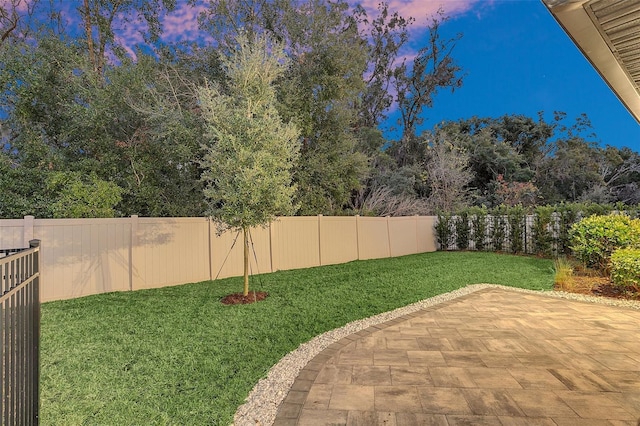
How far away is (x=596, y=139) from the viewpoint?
20688 mm

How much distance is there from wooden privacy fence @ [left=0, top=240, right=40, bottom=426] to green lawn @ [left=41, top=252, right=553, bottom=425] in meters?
0.97

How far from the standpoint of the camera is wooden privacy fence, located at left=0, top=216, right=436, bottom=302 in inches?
228

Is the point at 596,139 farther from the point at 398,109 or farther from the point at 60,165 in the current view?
the point at 60,165

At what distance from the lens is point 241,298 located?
5730mm

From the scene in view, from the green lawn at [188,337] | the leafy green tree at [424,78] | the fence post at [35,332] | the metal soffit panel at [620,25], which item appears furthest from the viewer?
the leafy green tree at [424,78]

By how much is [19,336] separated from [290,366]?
7.74ft

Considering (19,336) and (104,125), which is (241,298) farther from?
(104,125)

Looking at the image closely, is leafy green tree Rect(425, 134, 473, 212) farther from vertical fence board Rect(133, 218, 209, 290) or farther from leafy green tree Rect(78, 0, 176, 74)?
leafy green tree Rect(78, 0, 176, 74)

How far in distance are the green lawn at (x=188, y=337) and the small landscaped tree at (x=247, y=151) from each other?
1.22 meters

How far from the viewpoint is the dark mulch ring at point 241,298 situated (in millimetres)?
5545

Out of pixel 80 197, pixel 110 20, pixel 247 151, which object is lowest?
pixel 80 197

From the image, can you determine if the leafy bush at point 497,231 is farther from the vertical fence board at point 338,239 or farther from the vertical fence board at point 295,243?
the vertical fence board at point 295,243

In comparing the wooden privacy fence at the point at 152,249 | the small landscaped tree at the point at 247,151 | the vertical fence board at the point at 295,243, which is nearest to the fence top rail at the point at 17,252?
the small landscaped tree at the point at 247,151

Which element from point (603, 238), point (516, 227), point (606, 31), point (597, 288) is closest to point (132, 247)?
point (606, 31)
